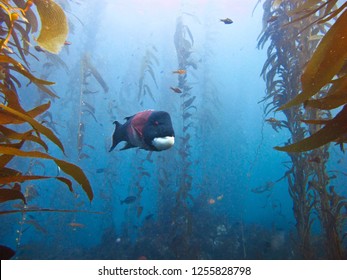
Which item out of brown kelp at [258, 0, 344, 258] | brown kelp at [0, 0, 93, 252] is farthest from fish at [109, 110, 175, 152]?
brown kelp at [258, 0, 344, 258]

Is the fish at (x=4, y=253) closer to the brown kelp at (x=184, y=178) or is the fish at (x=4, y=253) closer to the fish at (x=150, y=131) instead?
the fish at (x=150, y=131)

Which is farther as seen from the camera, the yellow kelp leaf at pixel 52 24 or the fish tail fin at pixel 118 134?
the fish tail fin at pixel 118 134

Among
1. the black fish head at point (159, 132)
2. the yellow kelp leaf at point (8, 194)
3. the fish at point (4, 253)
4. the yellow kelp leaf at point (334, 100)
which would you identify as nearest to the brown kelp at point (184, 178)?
the black fish head at point (159, 132)

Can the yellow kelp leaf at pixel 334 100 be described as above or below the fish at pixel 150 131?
below

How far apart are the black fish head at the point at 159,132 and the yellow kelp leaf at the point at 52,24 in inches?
42.5

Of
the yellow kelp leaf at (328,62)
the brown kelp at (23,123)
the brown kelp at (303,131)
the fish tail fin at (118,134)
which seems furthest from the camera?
the brown kelp at (303,131)

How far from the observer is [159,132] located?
2.53m

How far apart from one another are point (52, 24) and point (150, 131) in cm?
124

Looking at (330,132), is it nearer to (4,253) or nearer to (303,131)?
(4,253)

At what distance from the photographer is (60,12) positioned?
1.93 metres

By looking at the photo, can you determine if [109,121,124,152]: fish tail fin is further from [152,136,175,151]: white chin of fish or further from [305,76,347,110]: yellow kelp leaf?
[305,76,347,110]: yellow kelp leaf

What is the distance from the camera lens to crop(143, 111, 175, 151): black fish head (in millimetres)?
2512

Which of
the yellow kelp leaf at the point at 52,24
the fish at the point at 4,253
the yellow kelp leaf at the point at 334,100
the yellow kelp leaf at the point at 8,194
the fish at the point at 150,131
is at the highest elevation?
the yellow kelp leaf at the point at 52,24

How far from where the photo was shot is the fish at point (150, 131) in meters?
2.52
